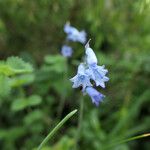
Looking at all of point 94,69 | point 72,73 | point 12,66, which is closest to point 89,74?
point 94,69

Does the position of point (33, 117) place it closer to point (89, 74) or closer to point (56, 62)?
point (56, 62)

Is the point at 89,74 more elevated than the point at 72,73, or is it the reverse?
the point at 72,73

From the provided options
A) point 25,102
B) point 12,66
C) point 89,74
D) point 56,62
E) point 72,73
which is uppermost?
point 72,73

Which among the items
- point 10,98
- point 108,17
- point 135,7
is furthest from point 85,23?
point 10,98

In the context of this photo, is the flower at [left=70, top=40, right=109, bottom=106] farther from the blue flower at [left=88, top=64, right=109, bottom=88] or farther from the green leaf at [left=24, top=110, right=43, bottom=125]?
the green leaf at [left=24, top=110, right=43, bottom=125]

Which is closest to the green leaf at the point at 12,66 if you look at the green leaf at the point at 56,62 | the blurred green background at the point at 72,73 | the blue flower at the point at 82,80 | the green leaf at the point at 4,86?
the green leaf at the point at 4,86

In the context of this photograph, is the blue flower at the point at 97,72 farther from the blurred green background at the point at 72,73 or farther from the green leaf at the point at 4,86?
the blurred green background at the point at 72,73

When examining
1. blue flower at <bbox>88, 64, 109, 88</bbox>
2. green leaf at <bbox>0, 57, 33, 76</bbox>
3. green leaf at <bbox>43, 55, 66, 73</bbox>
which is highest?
green leaf at <bbox>43, 55, 66, 73</bbox>

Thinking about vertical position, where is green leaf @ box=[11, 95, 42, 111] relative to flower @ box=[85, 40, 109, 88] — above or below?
above

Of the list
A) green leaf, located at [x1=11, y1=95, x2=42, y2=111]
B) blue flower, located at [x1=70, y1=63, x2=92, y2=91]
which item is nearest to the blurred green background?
green leaf, located at [x1=11, y1=95, x2=42, y2=111]

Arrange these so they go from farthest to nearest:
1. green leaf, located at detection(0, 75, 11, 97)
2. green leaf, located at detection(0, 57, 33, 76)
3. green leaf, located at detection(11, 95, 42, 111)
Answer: green leaf, located at detection(11, 95, 42, 111)
green leaf, located at detection(0, 75, 11, 97)
green leaf, located at detection(0, 57, 33, 76)
